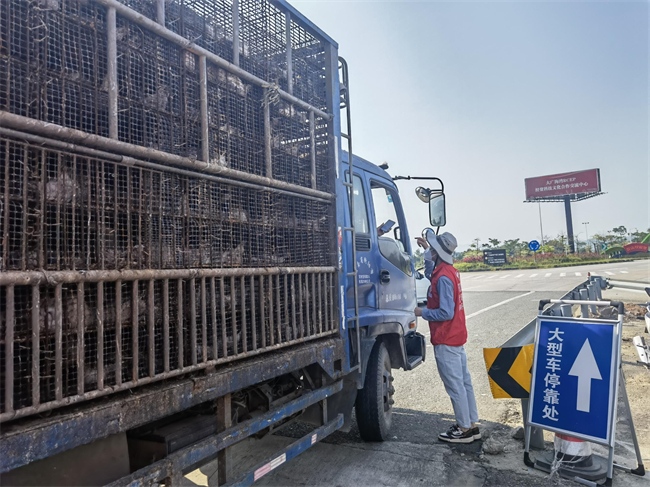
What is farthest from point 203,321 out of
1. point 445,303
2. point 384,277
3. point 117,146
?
point 445,303

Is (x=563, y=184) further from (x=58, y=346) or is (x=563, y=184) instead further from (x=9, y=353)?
(x=9, y=353)

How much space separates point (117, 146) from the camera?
6.62 ft

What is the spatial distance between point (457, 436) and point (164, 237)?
320 centimetres

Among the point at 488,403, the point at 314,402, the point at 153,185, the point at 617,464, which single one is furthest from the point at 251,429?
the point at 488,403

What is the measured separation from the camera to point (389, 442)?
13.8ft

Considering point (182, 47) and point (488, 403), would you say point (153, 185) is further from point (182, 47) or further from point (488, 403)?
point (488, 403)

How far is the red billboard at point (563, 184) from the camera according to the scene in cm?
5425

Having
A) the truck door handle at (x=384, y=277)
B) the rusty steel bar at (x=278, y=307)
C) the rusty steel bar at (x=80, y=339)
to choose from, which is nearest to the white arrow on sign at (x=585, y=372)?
the truck door handle at (x=384, y=277)

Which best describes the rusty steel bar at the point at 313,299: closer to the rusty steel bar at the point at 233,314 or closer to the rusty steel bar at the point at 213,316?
the rusty steel bar at the point at 233,314

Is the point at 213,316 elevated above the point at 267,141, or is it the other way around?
the point at 267,141

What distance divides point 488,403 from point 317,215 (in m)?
3.31

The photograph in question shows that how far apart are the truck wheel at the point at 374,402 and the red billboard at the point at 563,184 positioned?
192ft

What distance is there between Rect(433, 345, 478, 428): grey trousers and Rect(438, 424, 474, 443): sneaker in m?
0.05

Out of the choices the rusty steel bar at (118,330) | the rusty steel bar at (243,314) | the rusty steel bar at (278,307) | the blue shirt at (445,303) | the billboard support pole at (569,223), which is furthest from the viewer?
the billboard support pole at (569,223)
